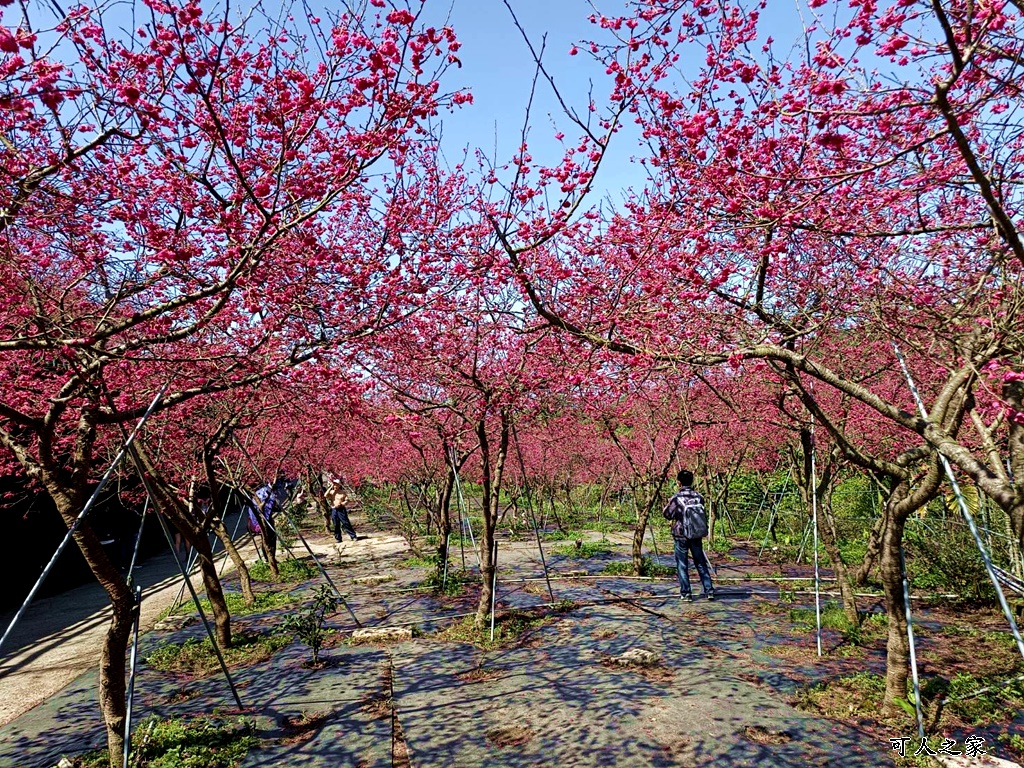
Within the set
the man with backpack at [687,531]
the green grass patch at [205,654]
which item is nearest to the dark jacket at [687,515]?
the man with backpack at [687,531]

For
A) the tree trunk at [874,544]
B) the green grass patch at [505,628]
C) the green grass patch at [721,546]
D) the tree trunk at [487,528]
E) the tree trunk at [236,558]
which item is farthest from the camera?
the green grass patch at [721,546]

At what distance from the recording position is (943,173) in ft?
15.5

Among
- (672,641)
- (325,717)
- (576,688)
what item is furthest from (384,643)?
(672,641)

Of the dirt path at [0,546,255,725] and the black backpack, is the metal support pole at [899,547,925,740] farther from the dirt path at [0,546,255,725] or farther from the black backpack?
the dirt path at [0,546,255,725]

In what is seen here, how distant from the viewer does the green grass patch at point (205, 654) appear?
282 inches

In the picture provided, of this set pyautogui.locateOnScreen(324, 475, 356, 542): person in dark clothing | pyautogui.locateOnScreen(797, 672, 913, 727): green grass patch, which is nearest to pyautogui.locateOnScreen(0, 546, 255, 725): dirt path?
pyautogui.locateOnScreen(324, 475, 356, 542): person in dark clothing

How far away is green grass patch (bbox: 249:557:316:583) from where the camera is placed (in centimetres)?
1269

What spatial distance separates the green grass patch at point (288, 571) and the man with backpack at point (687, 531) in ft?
24.5

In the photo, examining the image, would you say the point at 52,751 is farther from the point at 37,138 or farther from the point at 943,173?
the point at 943,173

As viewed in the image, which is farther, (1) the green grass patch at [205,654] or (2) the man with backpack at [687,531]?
(2) the man with backpack at [687,531]

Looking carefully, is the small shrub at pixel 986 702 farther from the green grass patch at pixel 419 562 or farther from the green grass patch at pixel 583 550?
the green grass patch at pixel 419 562

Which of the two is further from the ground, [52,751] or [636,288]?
[636,288]

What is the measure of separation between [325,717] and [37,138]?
5322 mm

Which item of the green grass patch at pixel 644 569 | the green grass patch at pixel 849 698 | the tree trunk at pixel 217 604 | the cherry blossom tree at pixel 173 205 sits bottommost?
the green grass patch at pixel 644 569
